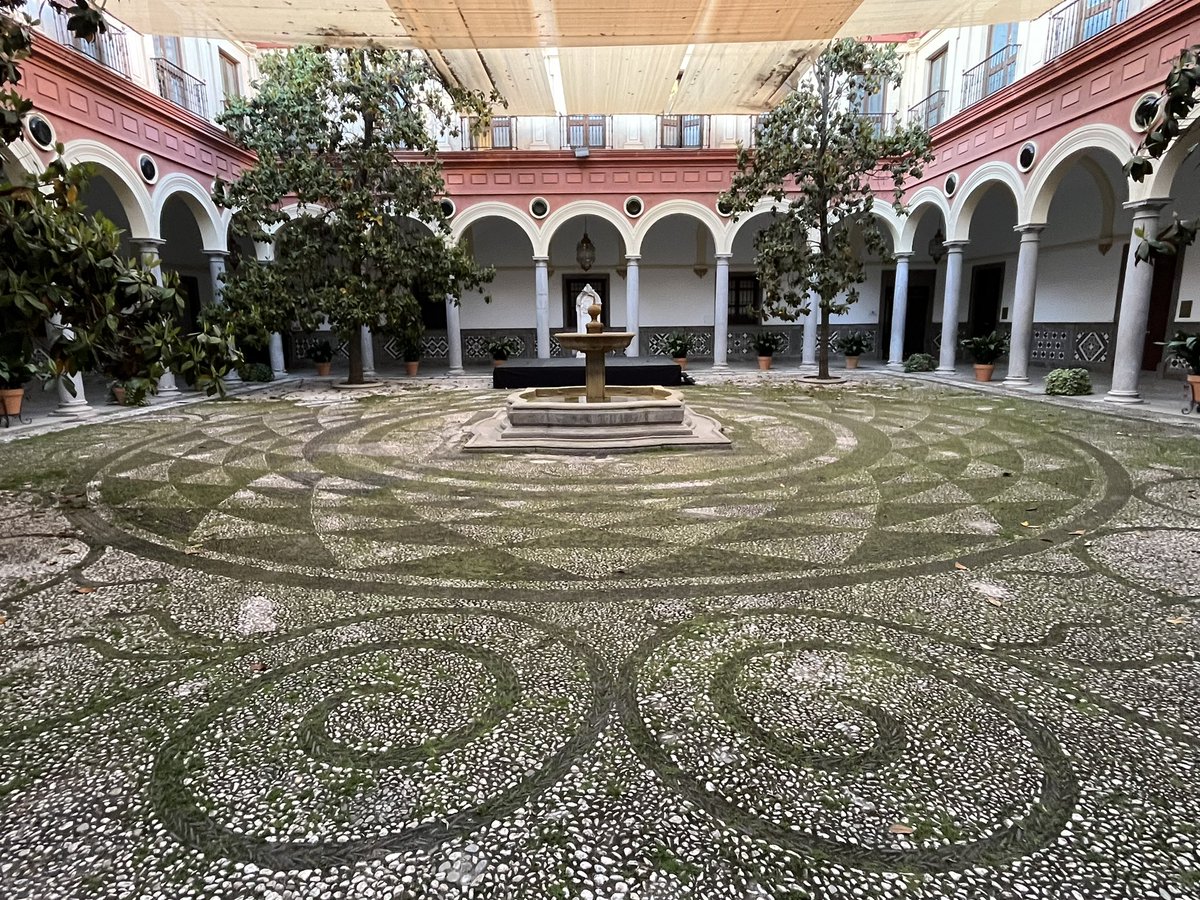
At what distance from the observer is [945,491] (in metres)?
5.29

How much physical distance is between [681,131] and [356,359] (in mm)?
9703

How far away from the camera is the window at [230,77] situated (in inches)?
566

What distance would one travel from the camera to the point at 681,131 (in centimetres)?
1670

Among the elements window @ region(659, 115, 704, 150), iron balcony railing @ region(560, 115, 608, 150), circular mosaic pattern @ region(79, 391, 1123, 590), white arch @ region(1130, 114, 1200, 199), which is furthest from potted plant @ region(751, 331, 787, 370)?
circular mosaic pattern @ region(79, 391, 1123, 590)

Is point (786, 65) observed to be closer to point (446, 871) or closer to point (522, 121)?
point (522, 121)

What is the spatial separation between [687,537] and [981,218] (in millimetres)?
16670

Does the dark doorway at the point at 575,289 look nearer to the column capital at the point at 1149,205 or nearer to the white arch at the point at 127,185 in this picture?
the white arch at the point at 127,185

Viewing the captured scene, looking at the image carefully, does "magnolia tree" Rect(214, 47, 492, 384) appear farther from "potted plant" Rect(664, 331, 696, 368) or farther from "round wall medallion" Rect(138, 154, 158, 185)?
"potted plant" Rect(664, 331, 696, 368)

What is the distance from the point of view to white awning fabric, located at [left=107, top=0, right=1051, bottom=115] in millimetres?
6883

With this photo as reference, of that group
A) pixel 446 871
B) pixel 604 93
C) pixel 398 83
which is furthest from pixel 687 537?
pixel 398 83

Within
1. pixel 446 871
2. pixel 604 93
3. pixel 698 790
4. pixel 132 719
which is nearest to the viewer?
pixel 446 871

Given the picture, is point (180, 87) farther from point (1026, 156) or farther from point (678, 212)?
point (1026, 156)

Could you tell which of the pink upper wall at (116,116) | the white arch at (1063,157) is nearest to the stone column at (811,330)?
the white arch at (1063,157)

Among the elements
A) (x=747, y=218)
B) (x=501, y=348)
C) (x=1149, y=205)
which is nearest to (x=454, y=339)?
(x=501, y=348)
